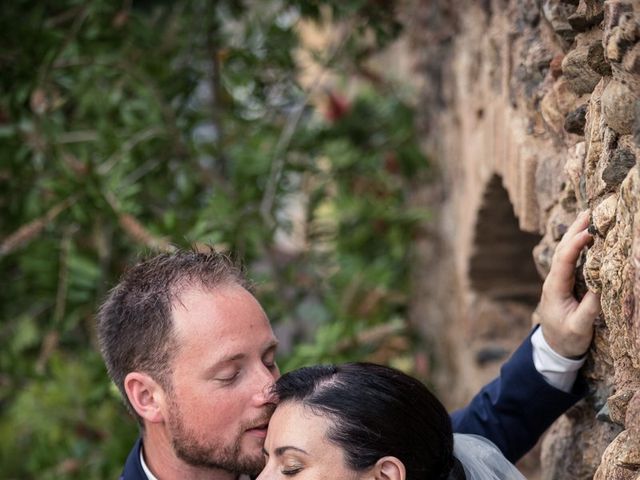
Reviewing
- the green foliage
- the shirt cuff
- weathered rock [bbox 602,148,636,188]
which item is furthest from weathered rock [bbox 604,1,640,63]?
the green foliage

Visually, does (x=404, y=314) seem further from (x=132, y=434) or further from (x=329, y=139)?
(x=132, y=434)

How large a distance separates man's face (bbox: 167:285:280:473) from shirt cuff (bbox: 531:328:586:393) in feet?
1.89

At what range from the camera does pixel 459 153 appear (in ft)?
13.5

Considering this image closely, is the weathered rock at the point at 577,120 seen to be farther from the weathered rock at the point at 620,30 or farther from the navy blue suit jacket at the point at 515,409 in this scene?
the navy blue suit jacket at the point at 515,409

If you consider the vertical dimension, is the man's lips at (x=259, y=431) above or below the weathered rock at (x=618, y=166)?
below

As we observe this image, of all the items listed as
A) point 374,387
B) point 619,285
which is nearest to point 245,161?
point 374,387

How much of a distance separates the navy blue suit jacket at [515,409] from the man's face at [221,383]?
261mm

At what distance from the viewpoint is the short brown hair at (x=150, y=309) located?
229cm

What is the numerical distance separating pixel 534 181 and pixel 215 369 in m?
0.90

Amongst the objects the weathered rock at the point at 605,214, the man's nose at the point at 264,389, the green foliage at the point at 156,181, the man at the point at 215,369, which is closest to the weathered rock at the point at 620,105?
the weathered rock at the point at 605,214

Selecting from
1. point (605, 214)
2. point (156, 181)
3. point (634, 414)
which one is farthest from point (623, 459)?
point (156, 181)

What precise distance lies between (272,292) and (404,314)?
1100 millimetres

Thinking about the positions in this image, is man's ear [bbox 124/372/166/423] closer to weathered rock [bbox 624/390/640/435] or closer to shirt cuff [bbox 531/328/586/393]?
shirt cuff [bbox 531/328/586/393]

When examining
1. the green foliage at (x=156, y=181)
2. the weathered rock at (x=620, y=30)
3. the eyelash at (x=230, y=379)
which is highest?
the weathered rock at (x=620, y=30)
